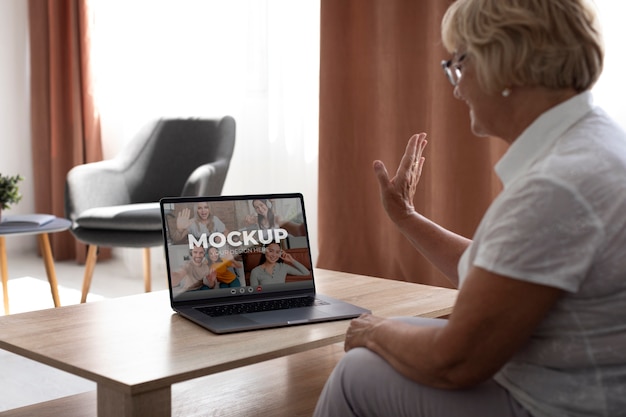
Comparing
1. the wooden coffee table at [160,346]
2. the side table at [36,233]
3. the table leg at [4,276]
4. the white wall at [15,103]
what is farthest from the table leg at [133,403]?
the white wall at [15,103]

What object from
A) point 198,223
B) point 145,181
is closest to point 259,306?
point 198,223

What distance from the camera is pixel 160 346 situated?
166cm

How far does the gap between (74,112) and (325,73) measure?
2.13m

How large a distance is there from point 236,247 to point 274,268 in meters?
0.11

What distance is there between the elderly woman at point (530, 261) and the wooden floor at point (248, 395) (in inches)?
27.8

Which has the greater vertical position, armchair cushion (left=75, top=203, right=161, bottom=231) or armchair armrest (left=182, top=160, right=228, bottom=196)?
armchair armrest (left=182, top=160, right=228, bottom=196)

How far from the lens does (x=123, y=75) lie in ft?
17.0

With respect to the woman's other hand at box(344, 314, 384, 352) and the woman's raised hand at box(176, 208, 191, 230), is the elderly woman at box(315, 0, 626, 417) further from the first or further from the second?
the woman's raised hand at box(176, 208, 191, 230)

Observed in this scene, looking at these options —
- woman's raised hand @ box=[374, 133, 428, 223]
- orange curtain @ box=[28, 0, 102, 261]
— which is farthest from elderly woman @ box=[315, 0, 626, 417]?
orange curtain @ box=[28, 0, 102, 261]

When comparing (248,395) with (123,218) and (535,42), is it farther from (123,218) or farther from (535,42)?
(123,218)

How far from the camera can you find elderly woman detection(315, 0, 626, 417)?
108cm

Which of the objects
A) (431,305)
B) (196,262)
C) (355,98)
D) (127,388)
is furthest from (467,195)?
(127,388)

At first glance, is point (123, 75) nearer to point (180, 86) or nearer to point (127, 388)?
point (180, 86)

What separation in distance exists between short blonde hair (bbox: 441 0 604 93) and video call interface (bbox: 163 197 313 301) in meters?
0.95
